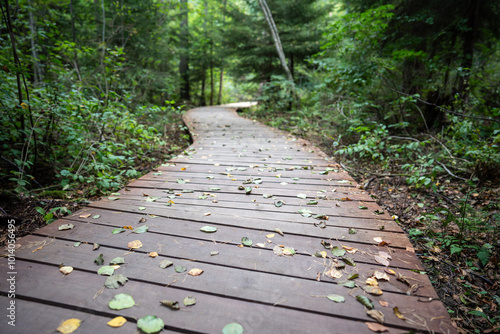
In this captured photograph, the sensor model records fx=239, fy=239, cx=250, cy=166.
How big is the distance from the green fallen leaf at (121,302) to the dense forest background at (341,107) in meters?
1.42

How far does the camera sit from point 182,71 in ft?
53.5

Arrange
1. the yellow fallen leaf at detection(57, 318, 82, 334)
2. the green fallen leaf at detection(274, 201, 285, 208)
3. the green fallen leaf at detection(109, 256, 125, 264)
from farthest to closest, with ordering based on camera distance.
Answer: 1. the green fallen leaf at detection(274, 201, 285, 208)
2. the green fallen leaf at detection(109, 256, 125, 264)
3. the yellow fallen leaf at detection(57, 318, 82, 334)

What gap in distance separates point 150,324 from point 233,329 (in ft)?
1.30

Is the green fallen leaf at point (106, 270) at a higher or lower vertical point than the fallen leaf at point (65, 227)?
lower

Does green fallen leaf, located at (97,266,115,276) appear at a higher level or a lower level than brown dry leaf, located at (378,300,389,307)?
higher

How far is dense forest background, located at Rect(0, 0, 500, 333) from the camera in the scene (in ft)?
8.84

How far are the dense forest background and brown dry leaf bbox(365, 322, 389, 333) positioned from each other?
0.89 meters

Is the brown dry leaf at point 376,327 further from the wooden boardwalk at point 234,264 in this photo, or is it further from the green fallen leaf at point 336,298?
the green fallen leaf at point 336,298

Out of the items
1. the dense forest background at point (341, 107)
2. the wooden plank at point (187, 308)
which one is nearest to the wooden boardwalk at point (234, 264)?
the wooden plank at point (187, 308)

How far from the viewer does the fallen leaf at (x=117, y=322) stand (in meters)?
1.13

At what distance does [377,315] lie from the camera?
Answer: 120 cm

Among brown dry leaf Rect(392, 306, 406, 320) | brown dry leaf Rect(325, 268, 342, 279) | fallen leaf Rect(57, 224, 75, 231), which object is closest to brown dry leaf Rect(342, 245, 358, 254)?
brown dry leaf Rect(325, 268, 342, 279)

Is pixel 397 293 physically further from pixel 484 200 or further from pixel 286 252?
pixel 484 200

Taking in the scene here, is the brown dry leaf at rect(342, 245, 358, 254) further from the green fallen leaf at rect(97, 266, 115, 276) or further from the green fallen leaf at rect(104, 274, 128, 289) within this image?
the green fallen leaf at rect(97, 266, 115, 276)
